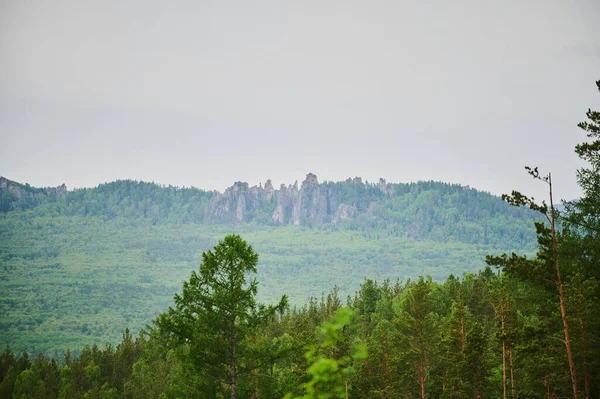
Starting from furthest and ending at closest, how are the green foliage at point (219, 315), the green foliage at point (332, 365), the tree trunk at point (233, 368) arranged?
1. the tree trunk at point (233, 368)
2. the green foliage at point (219, 315)
3. the green foliage at point (332, 365)

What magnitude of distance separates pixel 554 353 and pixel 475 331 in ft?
14.4

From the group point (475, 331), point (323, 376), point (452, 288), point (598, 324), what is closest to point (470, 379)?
point (475, 331)

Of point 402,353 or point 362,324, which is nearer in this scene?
point 402,353

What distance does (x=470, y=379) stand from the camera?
27.1 metres

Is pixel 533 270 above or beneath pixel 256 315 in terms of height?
above

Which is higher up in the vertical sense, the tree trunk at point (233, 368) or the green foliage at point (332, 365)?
the green foliage at point (332, 365)

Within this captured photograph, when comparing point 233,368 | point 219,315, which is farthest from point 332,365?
point 233,368

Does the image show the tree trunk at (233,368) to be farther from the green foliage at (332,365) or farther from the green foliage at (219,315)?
the green foliage at (332,365)

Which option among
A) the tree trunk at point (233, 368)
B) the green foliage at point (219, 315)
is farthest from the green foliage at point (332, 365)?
the tree trunk at point (233, 368)

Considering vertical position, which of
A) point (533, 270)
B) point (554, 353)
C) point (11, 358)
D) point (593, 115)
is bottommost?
point (11, 358)

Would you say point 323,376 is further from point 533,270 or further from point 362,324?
point 362,324

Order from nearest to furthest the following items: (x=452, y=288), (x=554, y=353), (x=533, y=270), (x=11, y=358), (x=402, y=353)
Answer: (x=533, y=270) → (x=554, y=353) → (x=402, y=353) → (x=452, y=288) → (x=11, y=358)

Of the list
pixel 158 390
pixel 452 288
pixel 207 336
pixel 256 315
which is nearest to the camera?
pixel 207 336

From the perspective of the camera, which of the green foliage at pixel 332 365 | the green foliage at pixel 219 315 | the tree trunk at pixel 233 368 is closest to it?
the green foliage at pixel 332 365
